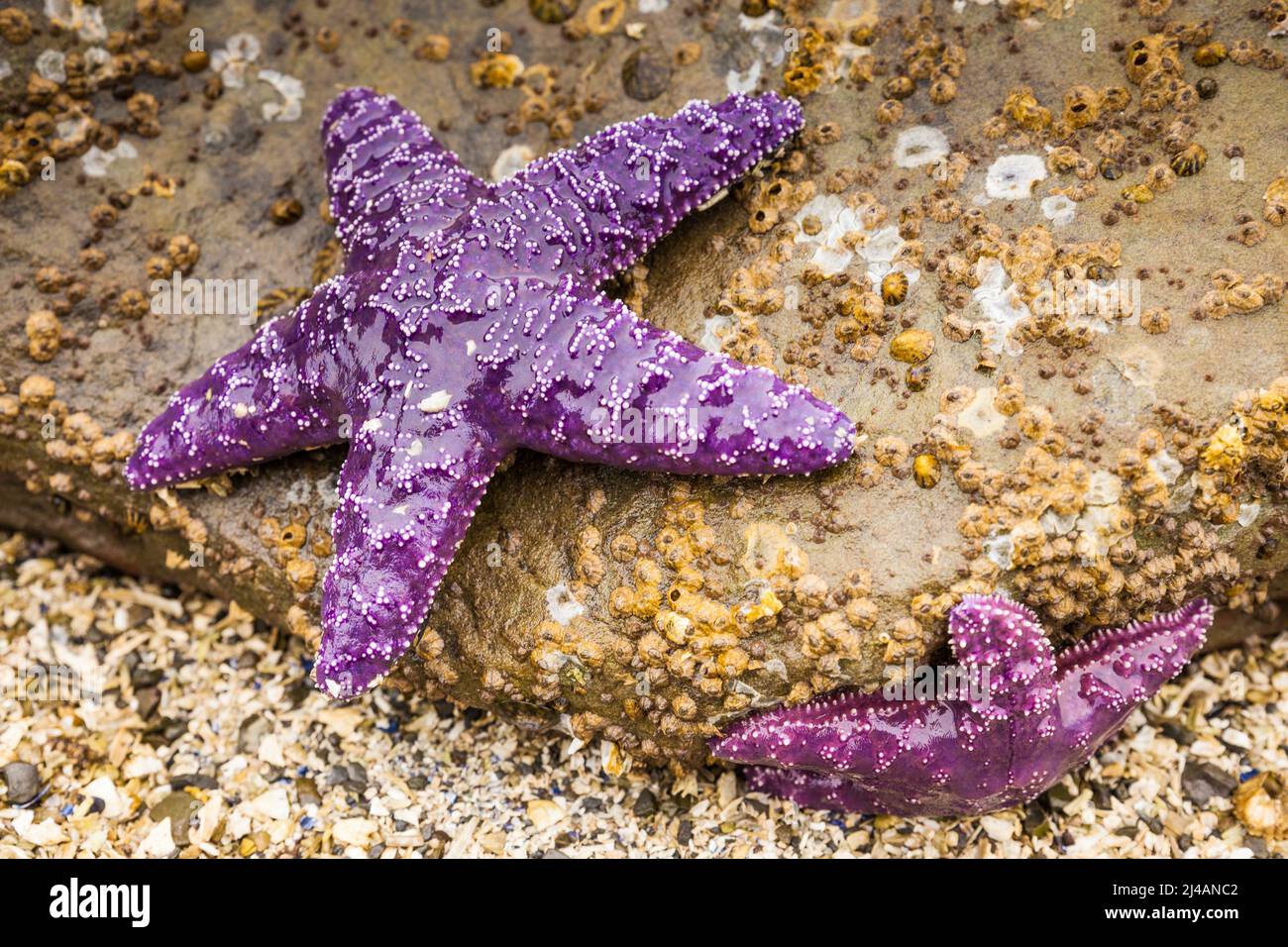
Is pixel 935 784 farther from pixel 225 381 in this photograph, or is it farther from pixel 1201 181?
pixel 225 381

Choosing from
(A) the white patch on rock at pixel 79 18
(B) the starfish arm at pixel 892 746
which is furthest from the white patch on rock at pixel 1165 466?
(A) the white patch on rock at pixel 79 18

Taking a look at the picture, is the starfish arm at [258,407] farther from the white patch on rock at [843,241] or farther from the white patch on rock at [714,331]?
the white patch on rock at [843,241]

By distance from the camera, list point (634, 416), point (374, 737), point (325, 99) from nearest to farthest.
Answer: point (634, 416) → point (374, 737) → point (325, 99)

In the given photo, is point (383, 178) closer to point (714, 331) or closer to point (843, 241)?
point (714, 331)

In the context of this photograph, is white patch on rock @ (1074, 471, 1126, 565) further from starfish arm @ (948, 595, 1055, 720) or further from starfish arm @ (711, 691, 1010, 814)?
starfish arm @ (711, 691, 1010, 814)

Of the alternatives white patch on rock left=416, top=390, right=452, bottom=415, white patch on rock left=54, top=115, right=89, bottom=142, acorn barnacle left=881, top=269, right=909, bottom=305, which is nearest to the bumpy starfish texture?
white patch on rock left=416, top=390, right=452, bottom=415

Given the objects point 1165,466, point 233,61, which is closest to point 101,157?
point 233,61

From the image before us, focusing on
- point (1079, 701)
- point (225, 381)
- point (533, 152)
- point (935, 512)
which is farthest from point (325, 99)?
point (1079, 701)
